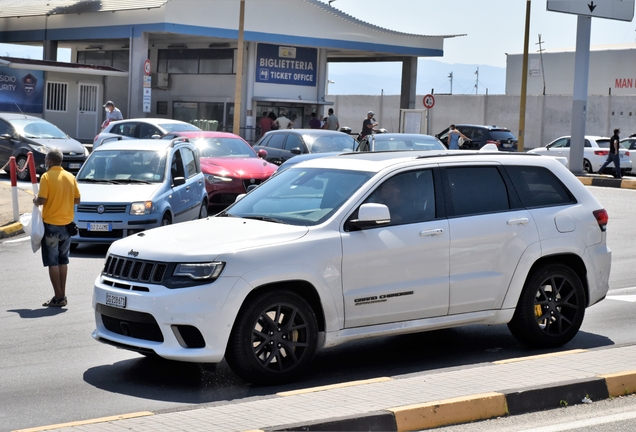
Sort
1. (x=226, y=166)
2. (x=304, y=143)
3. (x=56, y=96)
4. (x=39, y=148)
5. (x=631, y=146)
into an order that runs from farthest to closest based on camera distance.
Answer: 1. (x=56, y=96)
2. (x=631, y=146)
3. (x=39, y=148)
4. (x=304, y=143)
5. (x=226, y=166)

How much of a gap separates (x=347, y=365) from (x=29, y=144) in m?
18.6

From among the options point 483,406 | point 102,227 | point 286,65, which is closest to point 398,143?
point 102,227

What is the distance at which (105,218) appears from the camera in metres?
14.3

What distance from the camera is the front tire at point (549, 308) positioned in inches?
333

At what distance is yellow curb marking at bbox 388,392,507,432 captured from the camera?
6.04 metres

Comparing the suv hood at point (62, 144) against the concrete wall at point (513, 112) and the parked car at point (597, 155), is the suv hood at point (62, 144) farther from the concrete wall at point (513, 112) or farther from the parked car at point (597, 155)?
the concrete wall at point (513, 112)

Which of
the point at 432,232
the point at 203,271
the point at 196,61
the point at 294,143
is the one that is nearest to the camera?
the point at 203,271

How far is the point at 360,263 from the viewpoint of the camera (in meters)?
7.45

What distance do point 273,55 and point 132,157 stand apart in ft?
82.9

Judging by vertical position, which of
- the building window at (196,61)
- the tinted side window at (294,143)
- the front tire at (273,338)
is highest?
the building window at (196,61)

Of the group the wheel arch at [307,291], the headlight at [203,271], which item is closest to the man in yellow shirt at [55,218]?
the headlight at [203,271]

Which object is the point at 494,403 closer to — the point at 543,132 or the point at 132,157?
the point at 132,157

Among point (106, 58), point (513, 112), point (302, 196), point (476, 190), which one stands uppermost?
point (106, 58)

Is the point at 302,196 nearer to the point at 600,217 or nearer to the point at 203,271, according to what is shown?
the point at 203,271
